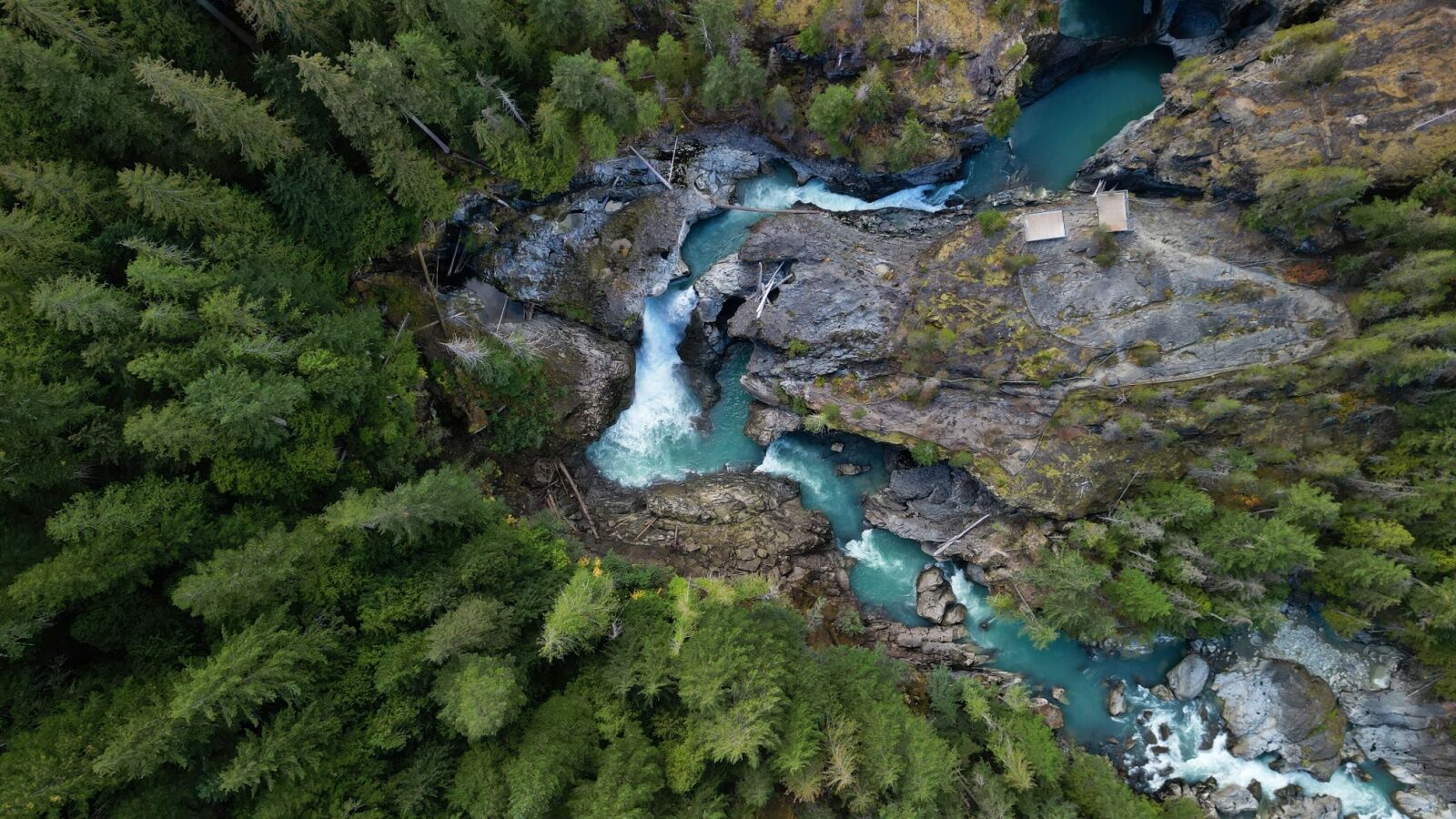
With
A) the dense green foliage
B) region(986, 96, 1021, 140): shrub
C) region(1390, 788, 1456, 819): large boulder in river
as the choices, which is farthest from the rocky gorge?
the dense green foliage

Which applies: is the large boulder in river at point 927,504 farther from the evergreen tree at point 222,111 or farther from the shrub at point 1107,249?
the evergreen tree at point 222,111

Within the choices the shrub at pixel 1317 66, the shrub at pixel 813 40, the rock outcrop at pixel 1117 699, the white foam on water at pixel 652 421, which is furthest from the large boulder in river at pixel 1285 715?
the shrub at pixel 813 40

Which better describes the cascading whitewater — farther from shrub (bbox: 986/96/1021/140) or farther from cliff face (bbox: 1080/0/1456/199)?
Result: cliff face (bbox: 1080/0/1456/199)

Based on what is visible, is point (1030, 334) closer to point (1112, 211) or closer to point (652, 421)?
point (1112, 211)

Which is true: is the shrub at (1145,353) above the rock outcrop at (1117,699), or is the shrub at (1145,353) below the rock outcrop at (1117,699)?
above

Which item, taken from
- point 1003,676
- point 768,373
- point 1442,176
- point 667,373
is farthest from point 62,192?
point 1442,176

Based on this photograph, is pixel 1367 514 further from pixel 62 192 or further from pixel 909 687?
pixel 62 192
